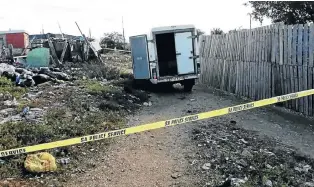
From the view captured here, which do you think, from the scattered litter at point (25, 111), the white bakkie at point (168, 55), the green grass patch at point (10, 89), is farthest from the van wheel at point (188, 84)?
the scattered litter at point (25, 111)

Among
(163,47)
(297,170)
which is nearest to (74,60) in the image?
(163,47)

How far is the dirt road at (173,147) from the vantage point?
5.49m

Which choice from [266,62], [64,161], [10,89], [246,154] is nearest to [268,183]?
[246,154]

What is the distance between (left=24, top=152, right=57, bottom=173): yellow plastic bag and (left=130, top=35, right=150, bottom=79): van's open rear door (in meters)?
7.37

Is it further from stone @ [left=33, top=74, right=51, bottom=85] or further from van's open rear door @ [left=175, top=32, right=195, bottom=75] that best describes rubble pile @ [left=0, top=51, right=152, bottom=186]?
van's open rear door @ [left=175, top=32, right=195, bottom=75]

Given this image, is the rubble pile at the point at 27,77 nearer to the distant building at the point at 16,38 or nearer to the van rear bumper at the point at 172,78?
the van rear bumper at the point at 172,78

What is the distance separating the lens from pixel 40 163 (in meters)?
5.63

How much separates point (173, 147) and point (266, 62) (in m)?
5.25

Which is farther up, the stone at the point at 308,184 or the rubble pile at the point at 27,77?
the rubble pile at the point at 27,77

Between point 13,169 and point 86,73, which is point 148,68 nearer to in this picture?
point 86,73

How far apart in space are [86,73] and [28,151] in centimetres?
1116

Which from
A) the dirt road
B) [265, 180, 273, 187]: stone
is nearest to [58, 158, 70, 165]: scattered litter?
the dirt road

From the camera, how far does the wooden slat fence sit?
9258 millimetres

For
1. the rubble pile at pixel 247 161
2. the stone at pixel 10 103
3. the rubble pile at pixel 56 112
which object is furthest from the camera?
the stone at pixel 10 103
